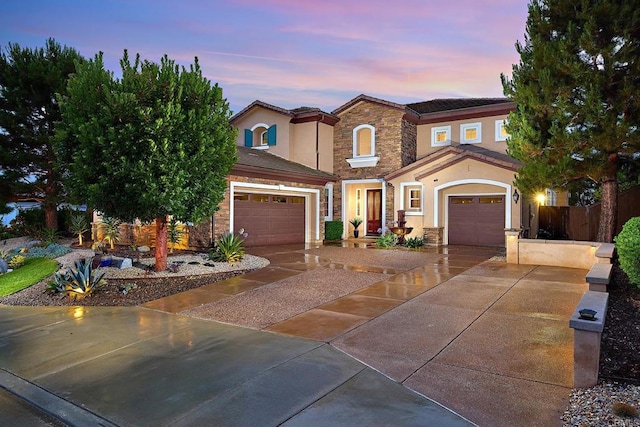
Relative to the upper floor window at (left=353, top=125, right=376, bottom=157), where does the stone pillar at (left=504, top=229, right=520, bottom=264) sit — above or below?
below

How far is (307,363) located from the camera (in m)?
4.62

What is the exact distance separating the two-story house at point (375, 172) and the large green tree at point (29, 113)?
7342mm

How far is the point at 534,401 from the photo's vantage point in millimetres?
3709

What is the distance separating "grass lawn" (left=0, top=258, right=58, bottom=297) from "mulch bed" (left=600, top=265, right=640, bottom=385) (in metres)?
10.7

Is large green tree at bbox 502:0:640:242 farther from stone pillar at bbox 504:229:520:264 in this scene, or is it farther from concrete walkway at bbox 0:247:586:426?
concrete walkway at bbox 0:247:586:426

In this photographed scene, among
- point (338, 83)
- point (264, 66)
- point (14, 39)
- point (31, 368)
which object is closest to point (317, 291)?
point (31, 368)

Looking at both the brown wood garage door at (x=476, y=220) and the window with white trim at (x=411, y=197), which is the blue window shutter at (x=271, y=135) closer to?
the window with white trim at (x=411, y=197)

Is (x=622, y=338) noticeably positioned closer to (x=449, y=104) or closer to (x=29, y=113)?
(x=449, y=104)

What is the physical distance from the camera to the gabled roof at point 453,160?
16.0 m

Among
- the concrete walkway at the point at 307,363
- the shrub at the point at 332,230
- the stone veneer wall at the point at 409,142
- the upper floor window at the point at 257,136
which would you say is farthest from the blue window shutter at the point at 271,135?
the concrete walkway at the point at 307,363

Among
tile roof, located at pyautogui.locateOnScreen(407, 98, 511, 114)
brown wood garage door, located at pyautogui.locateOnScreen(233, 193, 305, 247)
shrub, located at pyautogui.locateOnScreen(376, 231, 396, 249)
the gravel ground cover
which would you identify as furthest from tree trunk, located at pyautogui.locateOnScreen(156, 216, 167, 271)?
tile roof, located at pyautogui.locateOnScreen(407, 98, 511, 114)

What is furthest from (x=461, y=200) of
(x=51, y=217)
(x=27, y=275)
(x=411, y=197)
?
(x=51, y=217)

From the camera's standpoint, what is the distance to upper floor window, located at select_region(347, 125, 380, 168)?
2016 cm

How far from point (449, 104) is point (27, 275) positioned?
64.0ft
